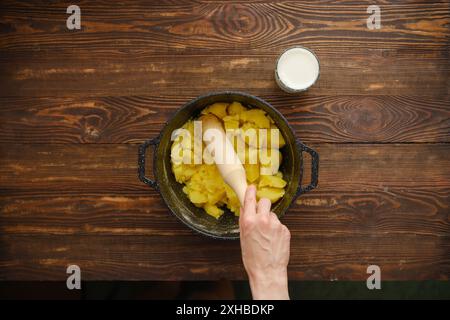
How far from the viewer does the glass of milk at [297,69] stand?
3.69 feet

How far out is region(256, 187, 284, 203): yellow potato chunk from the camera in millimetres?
1075

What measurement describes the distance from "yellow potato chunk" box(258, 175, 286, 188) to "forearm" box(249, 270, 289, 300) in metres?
0.23

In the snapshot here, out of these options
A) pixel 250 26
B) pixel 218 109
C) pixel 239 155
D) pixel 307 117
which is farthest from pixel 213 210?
pixel 250 26

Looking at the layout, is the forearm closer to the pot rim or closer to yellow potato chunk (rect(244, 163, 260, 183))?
the pot rim

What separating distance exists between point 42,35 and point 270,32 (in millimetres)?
665

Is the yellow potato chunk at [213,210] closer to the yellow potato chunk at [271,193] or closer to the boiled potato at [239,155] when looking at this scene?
the boiled potato at [239,155]

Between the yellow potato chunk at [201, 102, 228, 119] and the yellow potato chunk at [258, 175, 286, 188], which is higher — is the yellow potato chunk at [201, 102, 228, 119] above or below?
above

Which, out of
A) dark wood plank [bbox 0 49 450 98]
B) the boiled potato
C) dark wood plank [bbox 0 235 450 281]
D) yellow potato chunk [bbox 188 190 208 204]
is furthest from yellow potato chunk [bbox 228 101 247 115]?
dark wood plank [bbox 0 235 450 281]

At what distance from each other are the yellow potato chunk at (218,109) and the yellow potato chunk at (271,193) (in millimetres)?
221

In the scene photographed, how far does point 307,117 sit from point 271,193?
0.27m

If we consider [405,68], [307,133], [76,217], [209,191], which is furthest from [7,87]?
[405,68]

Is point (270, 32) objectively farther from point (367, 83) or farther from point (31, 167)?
point (31, 167)

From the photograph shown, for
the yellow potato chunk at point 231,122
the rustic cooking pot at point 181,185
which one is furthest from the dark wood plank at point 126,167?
the yellow potato chunk at point 231,122
